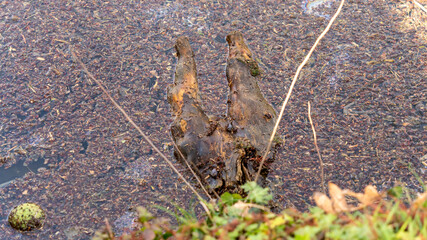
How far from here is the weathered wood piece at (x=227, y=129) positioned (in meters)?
2.78

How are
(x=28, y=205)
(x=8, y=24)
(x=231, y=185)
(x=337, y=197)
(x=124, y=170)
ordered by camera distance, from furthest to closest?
1. (x=8, y=24)
2. (x=124, y=170)
3. (x=28, y=205)
4. (x=231, y=185)
5. (x=337, y=197)

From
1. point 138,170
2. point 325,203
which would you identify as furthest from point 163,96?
point 325,203

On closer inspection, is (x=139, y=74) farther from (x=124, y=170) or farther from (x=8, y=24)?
(x=8, y=24)

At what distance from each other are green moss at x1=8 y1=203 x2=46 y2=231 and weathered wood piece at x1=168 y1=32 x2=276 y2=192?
1155 millimetres

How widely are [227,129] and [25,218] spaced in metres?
1.65

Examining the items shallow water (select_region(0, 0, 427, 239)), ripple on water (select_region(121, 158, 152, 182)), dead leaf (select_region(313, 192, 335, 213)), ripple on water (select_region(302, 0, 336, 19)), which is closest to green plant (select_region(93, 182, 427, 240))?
dead leaf (select_region(313, 192, 335, 213))

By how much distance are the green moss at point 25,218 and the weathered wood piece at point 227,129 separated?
1.15m

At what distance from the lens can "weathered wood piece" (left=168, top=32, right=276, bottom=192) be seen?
2.78 metres

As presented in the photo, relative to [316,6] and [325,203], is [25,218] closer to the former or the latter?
[325,203]

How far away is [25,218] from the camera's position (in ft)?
9.64

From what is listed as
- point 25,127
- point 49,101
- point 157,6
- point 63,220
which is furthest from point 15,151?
point 157,6

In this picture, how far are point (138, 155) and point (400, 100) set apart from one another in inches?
95.8

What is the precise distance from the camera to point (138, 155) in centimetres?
342

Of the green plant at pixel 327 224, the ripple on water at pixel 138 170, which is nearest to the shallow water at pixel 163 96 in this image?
the ripple on water at pixel 138 170
